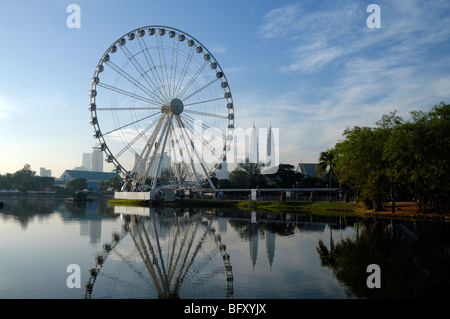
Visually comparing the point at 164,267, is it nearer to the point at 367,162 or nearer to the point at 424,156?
the point at 424,156

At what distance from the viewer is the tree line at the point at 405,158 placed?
3788 centimetres

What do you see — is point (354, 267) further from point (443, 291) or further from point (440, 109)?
point (440, 109)

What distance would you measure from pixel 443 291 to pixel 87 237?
22645 mm

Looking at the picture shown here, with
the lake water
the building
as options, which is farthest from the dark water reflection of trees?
the building

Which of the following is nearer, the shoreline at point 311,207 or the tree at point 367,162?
the shoreline at point 311,207

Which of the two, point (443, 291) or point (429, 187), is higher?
point (429, 187)

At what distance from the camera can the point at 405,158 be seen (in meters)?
40.7

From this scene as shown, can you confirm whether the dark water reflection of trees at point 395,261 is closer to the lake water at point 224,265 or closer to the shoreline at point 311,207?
the lake water at point 224,265

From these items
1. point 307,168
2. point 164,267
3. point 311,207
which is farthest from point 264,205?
point 307,168

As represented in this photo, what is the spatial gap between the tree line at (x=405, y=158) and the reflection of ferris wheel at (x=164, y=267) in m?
24.3

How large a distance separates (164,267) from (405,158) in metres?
33.0

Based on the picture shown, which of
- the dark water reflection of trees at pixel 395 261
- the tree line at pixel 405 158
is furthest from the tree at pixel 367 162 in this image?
the dark water reflection of trees at pixel 395 261
